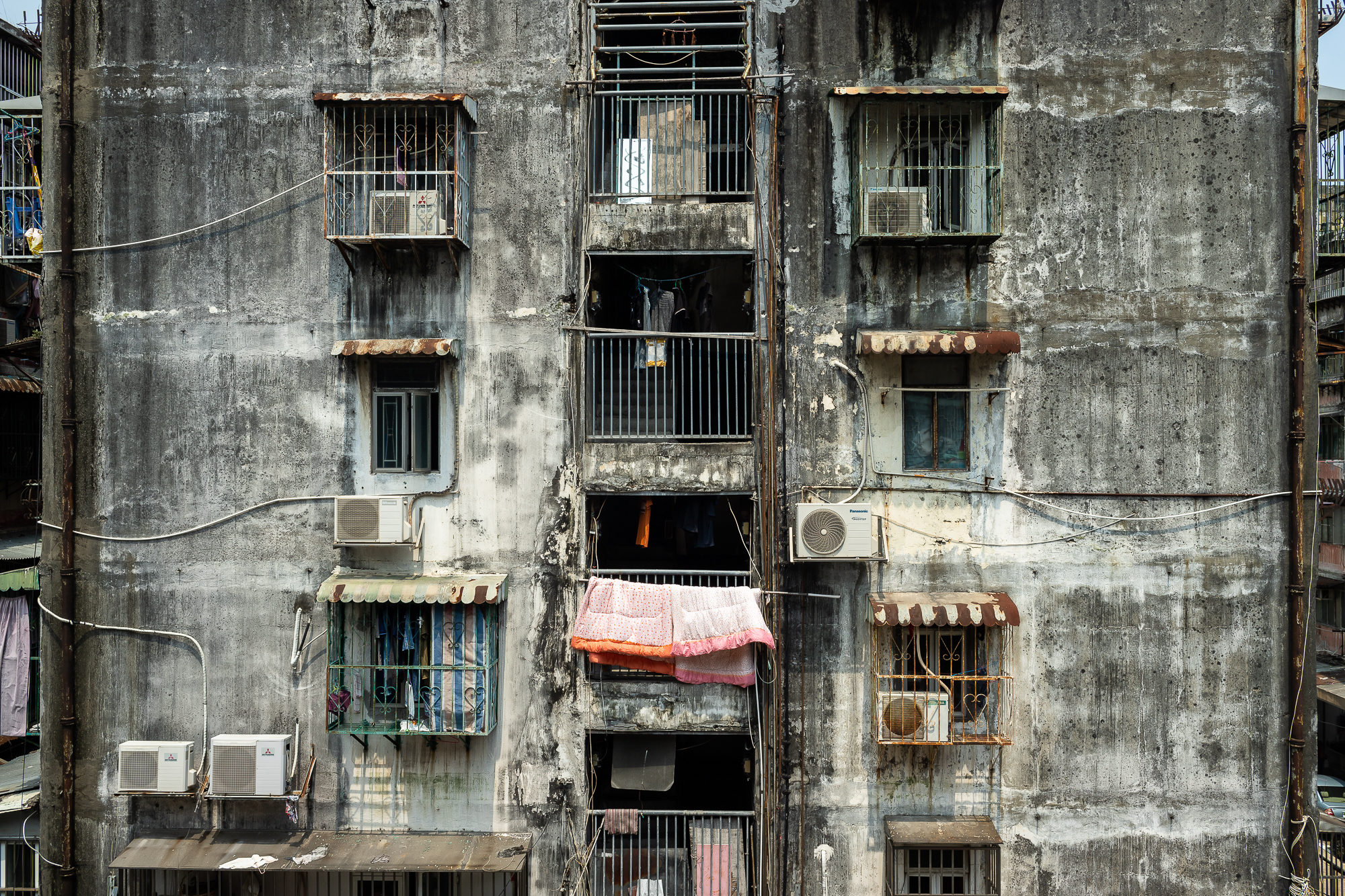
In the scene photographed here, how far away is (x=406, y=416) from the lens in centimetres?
916

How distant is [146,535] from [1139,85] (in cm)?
1331

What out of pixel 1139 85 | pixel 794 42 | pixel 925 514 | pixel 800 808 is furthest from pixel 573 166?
pixel 800 808

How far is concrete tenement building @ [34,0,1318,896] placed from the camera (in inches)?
347

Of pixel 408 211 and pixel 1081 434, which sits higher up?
pixel 408 211

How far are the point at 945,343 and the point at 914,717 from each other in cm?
432

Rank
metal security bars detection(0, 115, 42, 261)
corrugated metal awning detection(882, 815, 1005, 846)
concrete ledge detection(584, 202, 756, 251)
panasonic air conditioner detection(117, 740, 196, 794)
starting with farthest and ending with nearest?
metal security bars detection(0, 115, 42, 261), concrete ledge detection(584, 202, 756, 251), panasonic air conditioner detection(117, 740, 196, 794), corrugated metal awning detection(882, 815, 1005, 846)

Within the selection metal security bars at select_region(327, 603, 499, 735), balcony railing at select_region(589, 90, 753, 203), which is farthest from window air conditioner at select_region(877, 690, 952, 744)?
balcony railing at select_region(589, 90, 753, 203)

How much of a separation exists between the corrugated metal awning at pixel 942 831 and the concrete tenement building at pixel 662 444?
0.06 meters

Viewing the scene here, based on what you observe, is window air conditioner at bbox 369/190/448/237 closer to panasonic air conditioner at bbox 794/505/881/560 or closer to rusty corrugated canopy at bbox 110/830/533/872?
panasonic air conditioner at bbox 794/505/881/560

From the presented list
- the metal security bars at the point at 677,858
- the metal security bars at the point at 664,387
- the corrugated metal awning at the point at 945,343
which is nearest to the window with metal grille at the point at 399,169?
the metal security bars at the point at 664,387

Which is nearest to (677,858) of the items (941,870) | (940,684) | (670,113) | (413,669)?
(941,870)

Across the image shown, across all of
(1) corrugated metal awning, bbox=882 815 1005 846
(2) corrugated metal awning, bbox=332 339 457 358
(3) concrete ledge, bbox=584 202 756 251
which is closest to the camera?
(1) corrugated metal awning, bbox=882 815 1005 846

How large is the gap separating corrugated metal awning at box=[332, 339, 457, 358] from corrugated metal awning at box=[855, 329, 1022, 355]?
4964 mm

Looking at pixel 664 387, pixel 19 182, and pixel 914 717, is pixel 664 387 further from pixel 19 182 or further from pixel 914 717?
pixel 19 182
